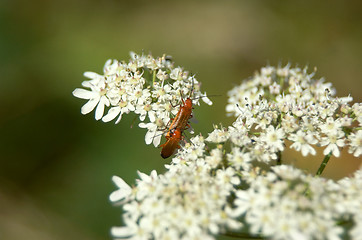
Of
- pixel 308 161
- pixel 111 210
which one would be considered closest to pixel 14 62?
pixel 111 210

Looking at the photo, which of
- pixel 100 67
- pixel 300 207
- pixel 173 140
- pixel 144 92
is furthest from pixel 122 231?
pixel 100 67

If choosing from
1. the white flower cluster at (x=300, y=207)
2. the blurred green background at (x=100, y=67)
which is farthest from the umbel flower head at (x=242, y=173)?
the blurred green background at (x=100, y=67)

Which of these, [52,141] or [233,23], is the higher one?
[233,23]

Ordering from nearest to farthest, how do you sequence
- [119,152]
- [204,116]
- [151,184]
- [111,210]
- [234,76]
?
[151,184] → [111,210] → [119,152] → [204,116] → [234,76]

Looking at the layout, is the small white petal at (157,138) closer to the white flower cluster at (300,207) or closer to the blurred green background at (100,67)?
the white flower cluster at (300,207)

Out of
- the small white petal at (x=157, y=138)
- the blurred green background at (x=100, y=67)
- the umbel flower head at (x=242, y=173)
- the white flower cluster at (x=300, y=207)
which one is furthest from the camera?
the blurred green background at (x=100, y=67)

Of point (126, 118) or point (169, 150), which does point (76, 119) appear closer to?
point (126, 118)
